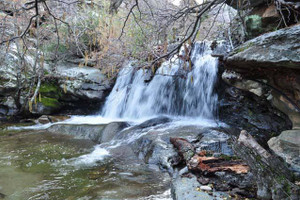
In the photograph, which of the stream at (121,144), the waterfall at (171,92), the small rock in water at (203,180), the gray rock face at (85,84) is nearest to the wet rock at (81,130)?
the stream at (121,144)

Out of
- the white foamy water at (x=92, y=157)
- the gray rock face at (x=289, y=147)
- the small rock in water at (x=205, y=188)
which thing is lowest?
the white foamy water at (x=92, y=157)

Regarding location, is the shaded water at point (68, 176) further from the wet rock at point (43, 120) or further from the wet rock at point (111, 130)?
the wet rock at point (43, 120)

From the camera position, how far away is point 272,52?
3365 millimetres

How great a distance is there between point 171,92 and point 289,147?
4.86 meters

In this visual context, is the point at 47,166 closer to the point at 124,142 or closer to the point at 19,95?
the point at 124,142

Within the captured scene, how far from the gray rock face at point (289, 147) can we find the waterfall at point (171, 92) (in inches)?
108

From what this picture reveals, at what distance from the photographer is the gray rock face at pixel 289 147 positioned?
321 cm

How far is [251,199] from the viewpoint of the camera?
242cm

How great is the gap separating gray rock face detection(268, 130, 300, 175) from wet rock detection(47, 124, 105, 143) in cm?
461

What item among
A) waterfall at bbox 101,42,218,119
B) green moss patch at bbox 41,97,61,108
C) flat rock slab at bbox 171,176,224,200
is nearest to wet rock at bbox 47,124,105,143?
waterfall at bbox 101,42,218,119

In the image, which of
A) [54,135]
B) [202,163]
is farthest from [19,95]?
[202,163]

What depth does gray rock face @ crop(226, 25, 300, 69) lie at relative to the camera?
3.17m

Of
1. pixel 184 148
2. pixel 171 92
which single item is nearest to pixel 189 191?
pixel 184 148

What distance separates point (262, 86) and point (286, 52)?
5.31 ft
